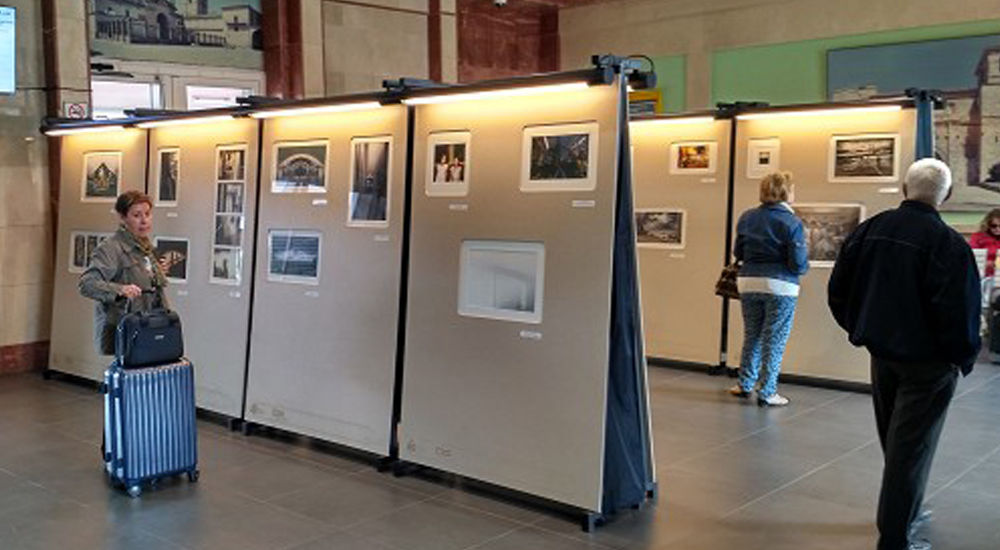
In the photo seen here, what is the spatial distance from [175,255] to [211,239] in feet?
1.51

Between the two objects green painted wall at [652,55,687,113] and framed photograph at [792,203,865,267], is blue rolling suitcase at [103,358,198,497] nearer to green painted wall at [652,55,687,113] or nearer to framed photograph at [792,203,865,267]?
framed photograph at [792,203,865,267]

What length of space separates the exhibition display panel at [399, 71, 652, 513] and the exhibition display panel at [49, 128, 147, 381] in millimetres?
3380

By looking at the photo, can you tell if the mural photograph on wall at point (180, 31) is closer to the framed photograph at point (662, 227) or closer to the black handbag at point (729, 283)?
the framed photograph at point (662, 227)

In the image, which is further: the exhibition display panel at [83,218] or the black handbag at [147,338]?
the exhibition display panel at [83,218]

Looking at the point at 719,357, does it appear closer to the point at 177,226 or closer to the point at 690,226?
the point at 690,226

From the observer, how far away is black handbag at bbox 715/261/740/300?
25.3 ft

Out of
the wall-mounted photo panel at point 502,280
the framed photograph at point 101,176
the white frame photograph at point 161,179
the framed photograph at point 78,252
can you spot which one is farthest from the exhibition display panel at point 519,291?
the framed photograph at point 78,252

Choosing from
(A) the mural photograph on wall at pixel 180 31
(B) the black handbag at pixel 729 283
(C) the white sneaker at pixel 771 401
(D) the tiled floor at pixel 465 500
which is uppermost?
(A) the mural photograph on wall at pixel 180 31

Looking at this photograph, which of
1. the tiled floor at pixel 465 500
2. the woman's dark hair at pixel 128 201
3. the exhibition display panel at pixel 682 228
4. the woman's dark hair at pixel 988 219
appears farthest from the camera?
the woman's dark hair at pixel 988 219

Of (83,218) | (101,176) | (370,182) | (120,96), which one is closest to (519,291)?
(370,182)

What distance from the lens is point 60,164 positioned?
839 centimetres

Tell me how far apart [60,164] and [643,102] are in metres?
7.59

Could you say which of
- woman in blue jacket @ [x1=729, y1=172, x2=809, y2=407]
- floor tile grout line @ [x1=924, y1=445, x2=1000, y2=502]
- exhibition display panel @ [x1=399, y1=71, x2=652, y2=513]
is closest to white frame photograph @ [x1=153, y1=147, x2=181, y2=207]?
exhibition display panel @ [x1=399, y1=71, x2=652, y2=513]

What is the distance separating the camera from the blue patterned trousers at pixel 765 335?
23.6ft
